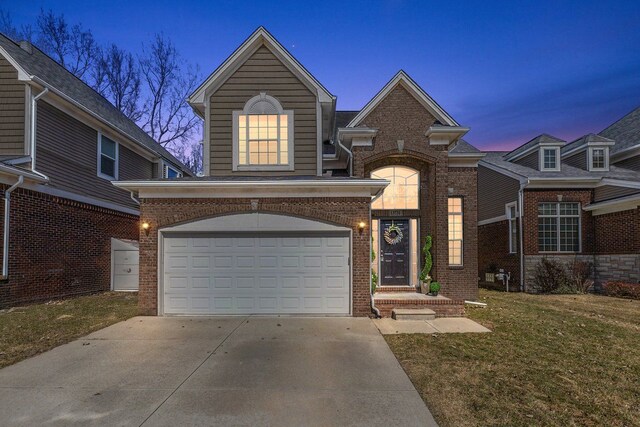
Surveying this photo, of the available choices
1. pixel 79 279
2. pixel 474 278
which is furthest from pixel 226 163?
pixel 474 278

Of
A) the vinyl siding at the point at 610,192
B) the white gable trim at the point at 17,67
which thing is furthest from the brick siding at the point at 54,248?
the vinyl siding at the point at 610,192

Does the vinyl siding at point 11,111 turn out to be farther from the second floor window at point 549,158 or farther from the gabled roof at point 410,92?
the second floor window at point 549,158

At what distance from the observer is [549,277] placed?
1462 cm

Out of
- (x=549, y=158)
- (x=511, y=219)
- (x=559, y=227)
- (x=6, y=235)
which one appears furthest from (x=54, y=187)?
(x=549, y=158)

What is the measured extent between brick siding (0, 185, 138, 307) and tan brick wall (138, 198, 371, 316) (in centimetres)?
403

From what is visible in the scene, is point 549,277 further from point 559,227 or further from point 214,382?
point 214,382

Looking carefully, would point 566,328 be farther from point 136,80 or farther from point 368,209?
point 136,80

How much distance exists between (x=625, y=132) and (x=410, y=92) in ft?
47.0

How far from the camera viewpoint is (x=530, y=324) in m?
8.58

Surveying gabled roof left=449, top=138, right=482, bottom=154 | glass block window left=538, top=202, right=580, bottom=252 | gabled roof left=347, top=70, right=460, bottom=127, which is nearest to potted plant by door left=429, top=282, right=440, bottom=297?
gabled roof left=449, top=138, right=482, bottom=154

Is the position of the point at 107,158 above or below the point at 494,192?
above

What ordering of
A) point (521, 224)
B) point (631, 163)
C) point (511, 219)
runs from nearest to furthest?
1. point (521, 224)
2. point (511, 219)
3. point (631, 163)

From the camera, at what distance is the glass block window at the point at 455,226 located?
40.4ft

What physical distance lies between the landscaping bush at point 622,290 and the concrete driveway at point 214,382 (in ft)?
38.0
